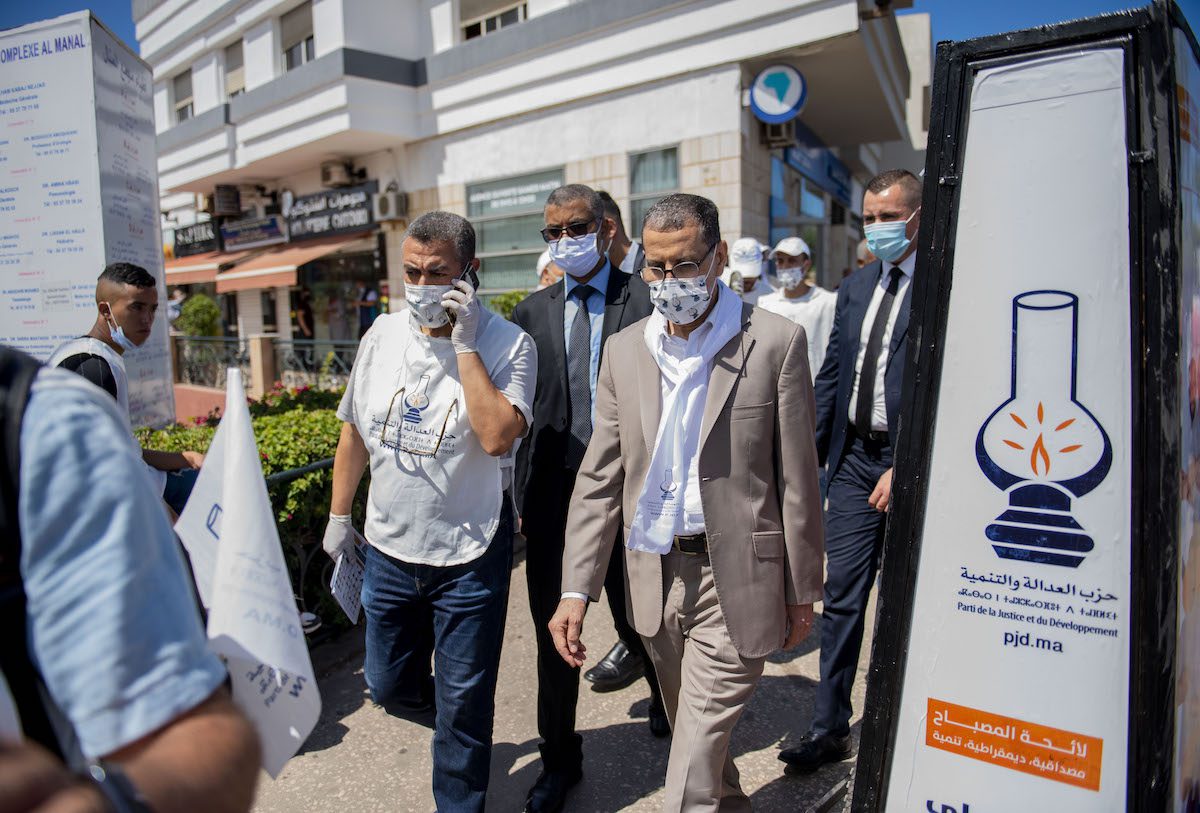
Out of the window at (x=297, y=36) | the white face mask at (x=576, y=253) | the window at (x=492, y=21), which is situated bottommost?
the white face mask at (x=576, y=253)

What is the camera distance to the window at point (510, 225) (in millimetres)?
12094

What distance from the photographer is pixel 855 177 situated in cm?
2081

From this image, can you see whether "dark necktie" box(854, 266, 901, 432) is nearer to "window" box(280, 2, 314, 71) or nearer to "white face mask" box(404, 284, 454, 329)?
"white face mask" box(404, 284, 454, 329)

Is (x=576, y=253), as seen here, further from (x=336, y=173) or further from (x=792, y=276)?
(x=336, y=173)

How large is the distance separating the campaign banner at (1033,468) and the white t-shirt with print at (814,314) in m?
4.06

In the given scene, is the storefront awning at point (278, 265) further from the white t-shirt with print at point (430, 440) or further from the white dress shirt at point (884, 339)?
the white dress shirt at point (884, 339)

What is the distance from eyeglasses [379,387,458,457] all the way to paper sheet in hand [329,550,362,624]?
532 millimetres

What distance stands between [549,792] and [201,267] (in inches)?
776

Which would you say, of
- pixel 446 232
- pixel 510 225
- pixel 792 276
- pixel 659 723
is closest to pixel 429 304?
pixel 446 232

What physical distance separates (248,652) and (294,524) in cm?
297

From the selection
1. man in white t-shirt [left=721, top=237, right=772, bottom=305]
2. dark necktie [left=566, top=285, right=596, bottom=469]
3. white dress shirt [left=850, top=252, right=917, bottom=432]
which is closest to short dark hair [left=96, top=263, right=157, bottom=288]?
dark necktie [left=566, top=285, right=596, bottom=469]

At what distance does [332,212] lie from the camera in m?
15.6

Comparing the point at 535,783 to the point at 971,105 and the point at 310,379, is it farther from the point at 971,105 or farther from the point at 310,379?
the point at 310,379

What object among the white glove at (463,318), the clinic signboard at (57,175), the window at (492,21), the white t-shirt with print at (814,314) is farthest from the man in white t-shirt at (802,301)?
the window at (492,21)
